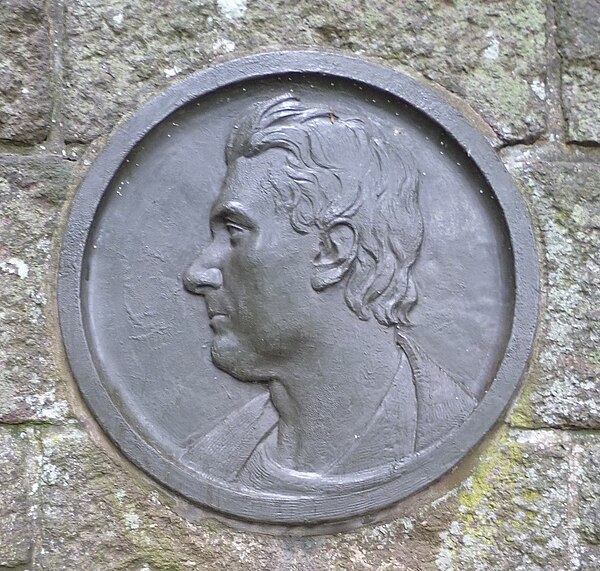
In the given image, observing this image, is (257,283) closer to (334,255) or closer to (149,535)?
(334,255)

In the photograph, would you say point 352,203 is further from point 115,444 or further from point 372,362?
point 115,444

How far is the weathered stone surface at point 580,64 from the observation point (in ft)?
6.87

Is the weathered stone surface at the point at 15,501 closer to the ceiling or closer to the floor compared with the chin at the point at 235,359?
closer to the floor

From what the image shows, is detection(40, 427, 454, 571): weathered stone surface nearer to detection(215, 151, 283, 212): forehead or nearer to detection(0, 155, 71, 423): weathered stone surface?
detection(0, 155, 71, 423): weathered stone surface

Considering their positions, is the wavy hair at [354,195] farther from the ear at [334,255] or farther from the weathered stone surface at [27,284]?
the weathered stone surface at [27,284]

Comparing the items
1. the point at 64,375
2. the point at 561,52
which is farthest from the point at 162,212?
the point at 561,52

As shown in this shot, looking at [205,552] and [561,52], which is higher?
[561,52]

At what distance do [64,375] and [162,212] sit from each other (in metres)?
0.43

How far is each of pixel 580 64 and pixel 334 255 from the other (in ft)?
2.58

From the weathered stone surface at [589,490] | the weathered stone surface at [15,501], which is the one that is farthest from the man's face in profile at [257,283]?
the weathered stone surface at [589,490]

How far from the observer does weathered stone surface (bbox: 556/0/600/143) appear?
2094mm

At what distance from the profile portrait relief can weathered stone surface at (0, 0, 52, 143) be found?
0.48 m

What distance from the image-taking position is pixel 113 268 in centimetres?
199

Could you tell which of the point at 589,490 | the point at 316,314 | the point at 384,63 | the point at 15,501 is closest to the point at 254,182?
the point at 316,314
